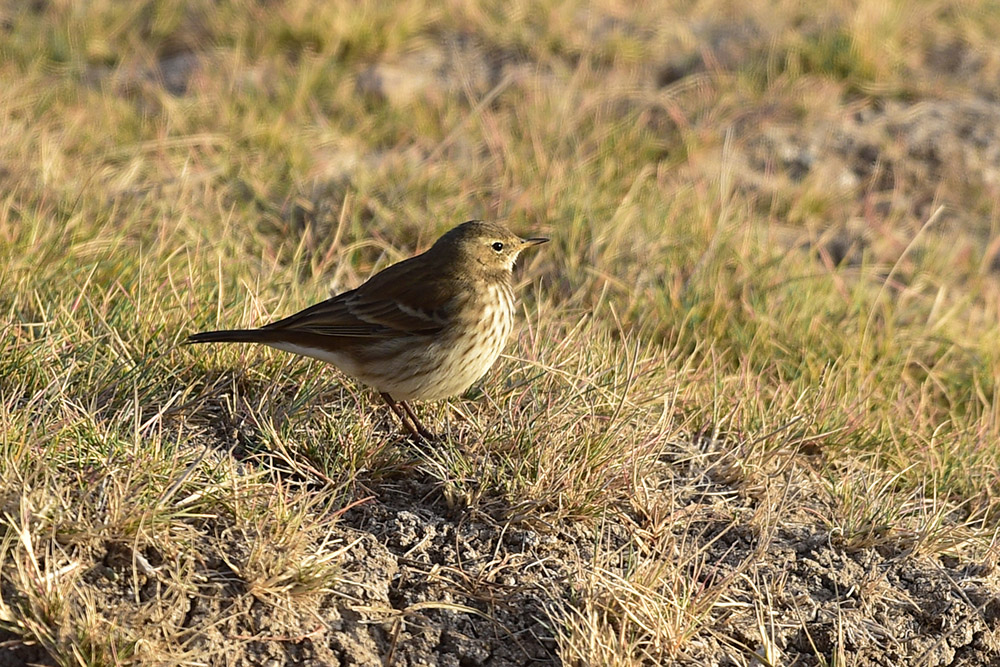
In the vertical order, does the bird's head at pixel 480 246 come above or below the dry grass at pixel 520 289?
above

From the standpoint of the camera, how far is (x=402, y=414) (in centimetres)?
430

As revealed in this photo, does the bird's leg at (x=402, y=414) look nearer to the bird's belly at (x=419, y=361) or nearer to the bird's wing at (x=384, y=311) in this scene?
the bird's belly at (x=419, y=361)

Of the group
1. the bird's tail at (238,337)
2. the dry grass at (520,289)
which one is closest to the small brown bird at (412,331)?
the bird's tail at (238,337)

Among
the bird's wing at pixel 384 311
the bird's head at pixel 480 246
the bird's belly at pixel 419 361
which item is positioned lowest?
the bird's belly at pixel 419 361

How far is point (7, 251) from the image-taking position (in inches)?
186

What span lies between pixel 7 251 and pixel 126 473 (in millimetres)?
1685

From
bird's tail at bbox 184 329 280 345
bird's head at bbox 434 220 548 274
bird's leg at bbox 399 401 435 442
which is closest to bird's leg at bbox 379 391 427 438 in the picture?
bird's leg at bbox 399 401 435 442

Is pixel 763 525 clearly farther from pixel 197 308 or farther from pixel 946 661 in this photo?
pixel 197 308

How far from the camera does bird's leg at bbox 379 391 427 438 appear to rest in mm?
4184

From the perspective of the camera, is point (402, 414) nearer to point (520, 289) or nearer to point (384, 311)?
point (384, 311)

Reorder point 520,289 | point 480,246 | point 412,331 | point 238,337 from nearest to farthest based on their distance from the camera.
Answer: point 238,337
point 412,331
point 480,246
point 520,289

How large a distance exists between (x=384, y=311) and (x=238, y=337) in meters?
0.57

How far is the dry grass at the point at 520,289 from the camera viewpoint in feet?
11.5

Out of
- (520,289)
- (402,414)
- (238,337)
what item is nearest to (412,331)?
(402,414)
